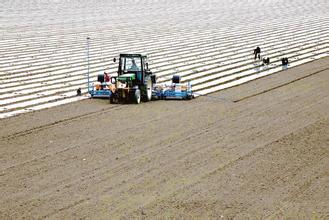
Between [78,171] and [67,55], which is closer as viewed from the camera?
[78,171]

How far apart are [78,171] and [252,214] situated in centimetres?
465

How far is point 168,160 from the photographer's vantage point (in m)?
16.5

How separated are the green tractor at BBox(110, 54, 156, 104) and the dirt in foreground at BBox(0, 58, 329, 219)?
0.56 meters

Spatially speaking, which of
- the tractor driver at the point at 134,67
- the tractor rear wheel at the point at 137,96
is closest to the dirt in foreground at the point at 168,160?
the tractor rear wheel at the point at 137,96

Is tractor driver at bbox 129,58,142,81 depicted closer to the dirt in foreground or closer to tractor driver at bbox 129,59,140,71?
tractor driver at bbox 129,59,140,71

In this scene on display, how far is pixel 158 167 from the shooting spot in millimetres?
15836

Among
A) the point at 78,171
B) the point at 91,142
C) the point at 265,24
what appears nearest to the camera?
the point at 78,171

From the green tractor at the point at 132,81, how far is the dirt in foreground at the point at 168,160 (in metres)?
0.56

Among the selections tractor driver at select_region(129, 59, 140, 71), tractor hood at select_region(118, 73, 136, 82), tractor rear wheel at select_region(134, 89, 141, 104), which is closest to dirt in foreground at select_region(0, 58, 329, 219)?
tractor rear wheel at select_region(134, 89, 141, 104)

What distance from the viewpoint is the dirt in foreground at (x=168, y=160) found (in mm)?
13016

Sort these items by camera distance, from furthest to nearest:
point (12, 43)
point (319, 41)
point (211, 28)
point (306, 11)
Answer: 1. point (306, 11)
2. point (211, 28)
3. point (319, 41)
4. point (12, 43)

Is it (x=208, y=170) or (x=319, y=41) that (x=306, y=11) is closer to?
(x=319, y=41)

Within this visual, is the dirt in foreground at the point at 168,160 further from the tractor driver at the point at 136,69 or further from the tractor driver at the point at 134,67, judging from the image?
the tractor driver at the point at 134,67

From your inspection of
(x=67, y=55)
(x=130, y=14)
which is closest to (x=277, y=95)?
(x=67, y=55)
